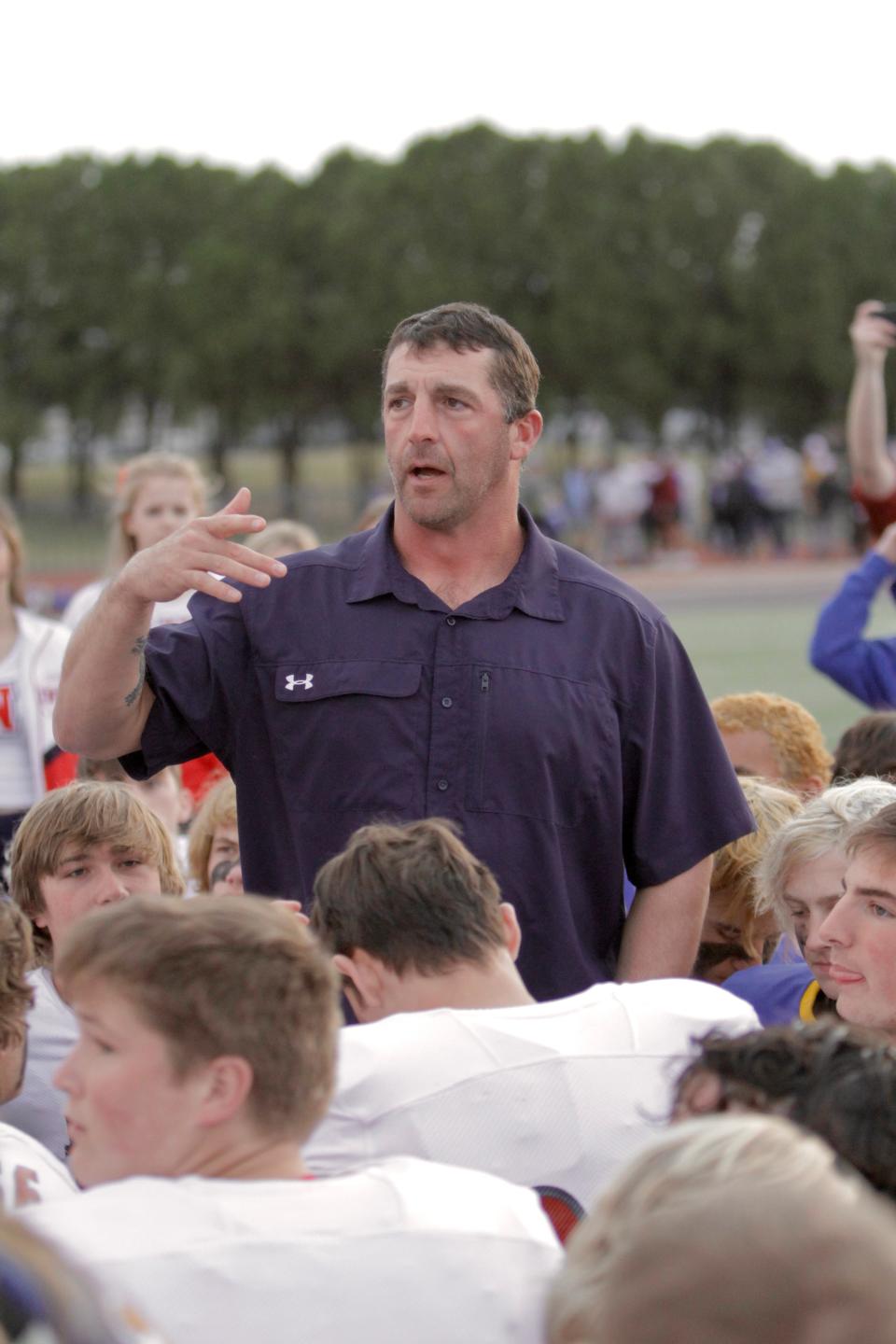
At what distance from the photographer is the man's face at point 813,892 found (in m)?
3.80

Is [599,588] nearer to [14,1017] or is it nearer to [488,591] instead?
[488,591]

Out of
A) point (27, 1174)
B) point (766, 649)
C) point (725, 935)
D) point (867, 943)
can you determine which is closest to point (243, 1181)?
point (27, 1174)

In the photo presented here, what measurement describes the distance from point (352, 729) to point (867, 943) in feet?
3.89

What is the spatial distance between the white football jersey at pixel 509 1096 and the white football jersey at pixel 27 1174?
38 cm

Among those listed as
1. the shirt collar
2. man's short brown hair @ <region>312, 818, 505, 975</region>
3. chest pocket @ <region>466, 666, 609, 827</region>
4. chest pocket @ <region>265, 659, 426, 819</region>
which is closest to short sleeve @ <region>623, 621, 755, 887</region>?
chest pocket @ <region>466, 666, 609, 827</region>

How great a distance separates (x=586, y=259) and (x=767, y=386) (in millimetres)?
7292

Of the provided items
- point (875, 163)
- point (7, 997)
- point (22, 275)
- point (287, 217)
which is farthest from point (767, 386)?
point (7, 997)

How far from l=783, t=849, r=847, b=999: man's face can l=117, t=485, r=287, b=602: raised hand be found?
4.56 feet

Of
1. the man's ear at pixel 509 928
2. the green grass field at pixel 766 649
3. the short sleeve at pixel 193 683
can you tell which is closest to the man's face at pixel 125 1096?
the man's ear at pixel 509 928

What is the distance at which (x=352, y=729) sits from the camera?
376 centimetres

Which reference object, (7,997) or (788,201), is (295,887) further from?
(788,201)

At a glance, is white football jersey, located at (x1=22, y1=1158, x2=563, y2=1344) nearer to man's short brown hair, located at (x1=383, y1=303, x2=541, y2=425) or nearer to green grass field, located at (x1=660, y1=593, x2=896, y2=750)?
man's short brown hair, located at (x1=383, y1=303, x2=541, y2=425)

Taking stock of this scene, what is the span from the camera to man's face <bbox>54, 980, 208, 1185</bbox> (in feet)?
7.42

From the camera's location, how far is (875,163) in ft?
200
